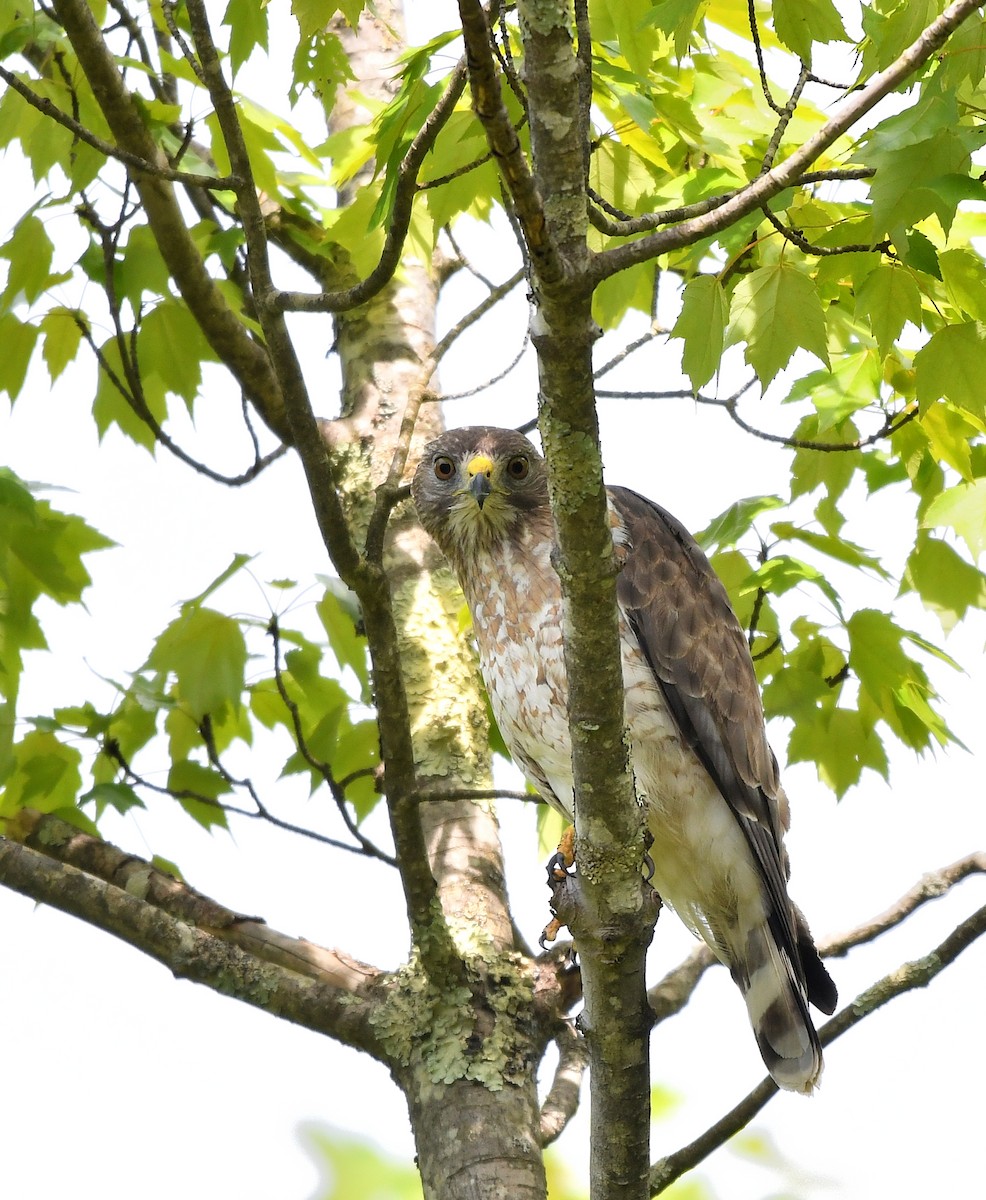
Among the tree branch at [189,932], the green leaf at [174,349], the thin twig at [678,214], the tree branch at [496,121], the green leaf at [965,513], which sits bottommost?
the tree branch at [189,932]

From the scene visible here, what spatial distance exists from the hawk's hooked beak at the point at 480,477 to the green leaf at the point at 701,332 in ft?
5.13

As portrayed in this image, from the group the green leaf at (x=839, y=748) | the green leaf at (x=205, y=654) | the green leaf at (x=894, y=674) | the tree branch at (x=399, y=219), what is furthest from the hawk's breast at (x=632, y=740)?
the tree branch at (x=399, y=219)

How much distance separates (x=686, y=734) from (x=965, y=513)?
3.68 ft

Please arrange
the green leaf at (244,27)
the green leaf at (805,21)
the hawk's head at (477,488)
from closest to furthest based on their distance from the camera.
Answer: the green leaf at (805,21), the green leaf at (244,27), the hawk's head at (477,488)

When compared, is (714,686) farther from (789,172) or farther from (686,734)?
(789,172)

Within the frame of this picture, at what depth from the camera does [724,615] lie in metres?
4.58

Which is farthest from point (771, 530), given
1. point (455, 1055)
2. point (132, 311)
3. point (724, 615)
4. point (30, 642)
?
point (30, 642)

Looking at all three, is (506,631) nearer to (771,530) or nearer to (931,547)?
Answer: (771,530)

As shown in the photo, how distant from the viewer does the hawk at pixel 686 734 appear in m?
4.36

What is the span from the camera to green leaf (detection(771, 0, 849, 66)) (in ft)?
9.53

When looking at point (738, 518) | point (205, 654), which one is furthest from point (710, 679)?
point (205, 654)

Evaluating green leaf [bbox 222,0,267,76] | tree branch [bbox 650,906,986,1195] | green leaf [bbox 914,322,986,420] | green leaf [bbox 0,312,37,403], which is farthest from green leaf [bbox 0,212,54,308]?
tree branch [bbox 650,906,986,1195]

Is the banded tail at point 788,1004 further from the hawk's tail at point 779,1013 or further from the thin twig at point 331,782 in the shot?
the thin twig at point 331,782

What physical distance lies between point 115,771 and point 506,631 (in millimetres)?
1492
